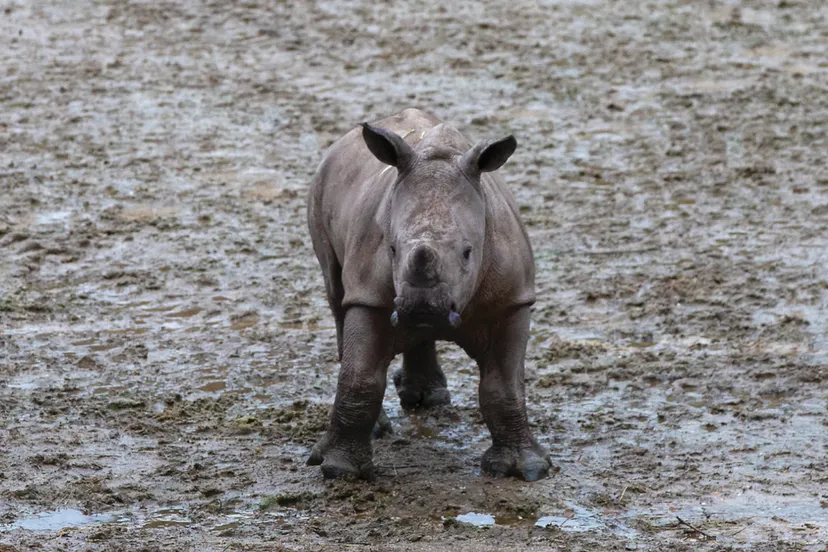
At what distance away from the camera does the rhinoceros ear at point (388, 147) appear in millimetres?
6266

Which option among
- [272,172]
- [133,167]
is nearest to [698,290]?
[272,172]

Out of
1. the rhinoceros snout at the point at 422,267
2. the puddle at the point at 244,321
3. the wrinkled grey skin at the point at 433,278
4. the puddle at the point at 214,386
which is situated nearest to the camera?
the rhinoceros snout at the point at 422,267

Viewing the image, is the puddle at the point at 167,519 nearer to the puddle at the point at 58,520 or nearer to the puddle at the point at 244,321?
the puddle at the point at 58,520

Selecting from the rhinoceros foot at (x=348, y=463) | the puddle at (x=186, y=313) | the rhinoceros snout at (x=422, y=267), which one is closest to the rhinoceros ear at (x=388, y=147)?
the rhinoceros snout at (x=422, y=267)

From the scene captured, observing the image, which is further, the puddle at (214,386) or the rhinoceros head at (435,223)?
the puddle at (214,386)

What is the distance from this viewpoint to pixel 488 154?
628 centimetres

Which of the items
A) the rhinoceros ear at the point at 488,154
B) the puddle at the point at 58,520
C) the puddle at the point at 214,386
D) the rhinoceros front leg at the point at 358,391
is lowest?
the puddle at the point at 214,386

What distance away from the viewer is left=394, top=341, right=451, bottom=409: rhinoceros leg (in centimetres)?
766

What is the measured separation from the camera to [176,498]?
6.50 metres

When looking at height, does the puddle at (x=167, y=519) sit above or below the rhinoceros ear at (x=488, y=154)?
below

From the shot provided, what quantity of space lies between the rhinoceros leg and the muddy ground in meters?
0.12

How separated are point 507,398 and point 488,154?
3.53 feet

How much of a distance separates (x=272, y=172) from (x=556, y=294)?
114 inches

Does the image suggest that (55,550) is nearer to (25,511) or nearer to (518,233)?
(25,511)
